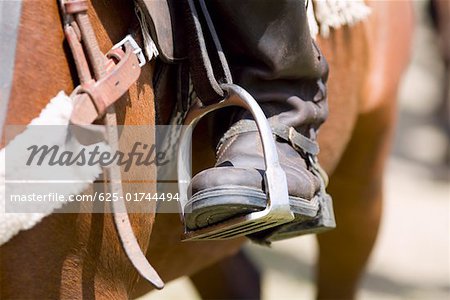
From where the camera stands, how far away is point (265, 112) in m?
1.95

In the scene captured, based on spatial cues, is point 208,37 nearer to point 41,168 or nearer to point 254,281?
point 41,168

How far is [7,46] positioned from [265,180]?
536 millimetres

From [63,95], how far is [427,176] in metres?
6.05

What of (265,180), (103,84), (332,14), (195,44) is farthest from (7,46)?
(332,14)

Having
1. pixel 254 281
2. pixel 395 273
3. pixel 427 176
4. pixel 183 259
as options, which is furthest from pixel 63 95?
pixel 427 176

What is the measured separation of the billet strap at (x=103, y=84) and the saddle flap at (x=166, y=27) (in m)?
0.08

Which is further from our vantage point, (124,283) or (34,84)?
(124,283)

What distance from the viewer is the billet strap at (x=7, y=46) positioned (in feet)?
4.90

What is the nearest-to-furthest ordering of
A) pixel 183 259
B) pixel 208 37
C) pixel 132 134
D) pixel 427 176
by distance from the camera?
1. pixel 132 134
2. pixel 208 37
3. pixel 183 259
4. pixel 427 176

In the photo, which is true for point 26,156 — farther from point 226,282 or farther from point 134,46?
point 226,282

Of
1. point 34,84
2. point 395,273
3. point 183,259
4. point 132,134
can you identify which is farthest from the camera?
point 395,273

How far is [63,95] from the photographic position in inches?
60.7

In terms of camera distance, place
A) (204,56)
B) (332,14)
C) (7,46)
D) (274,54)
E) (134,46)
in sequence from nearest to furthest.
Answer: (7,46) → (134,46) → (204,56) → (274,54) → (332,14)

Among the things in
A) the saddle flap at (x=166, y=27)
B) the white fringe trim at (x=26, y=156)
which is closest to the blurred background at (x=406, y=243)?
the saddle flap at (x=166, y=27)
